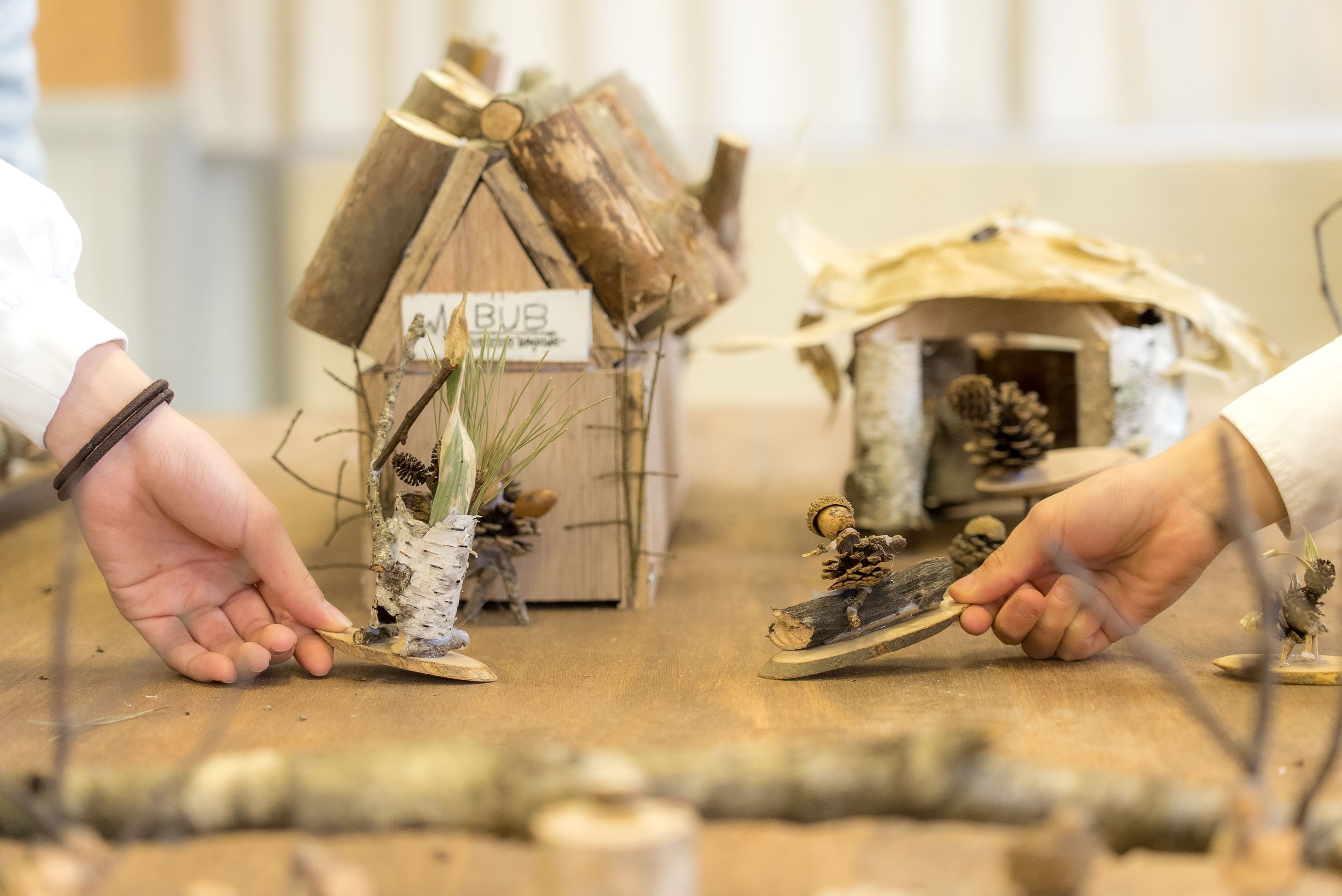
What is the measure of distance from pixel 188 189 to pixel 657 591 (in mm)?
2297

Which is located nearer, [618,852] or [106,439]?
[618,852]

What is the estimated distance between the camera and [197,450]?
2.81ft

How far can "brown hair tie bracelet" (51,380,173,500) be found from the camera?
33.0 inches

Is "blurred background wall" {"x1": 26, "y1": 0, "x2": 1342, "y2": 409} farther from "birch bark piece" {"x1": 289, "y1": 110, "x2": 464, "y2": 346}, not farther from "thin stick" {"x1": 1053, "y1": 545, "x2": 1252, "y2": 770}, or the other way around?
"thin stick" {"x1": 1053, "y1": 545, "x2": 1252, "y2": 770}

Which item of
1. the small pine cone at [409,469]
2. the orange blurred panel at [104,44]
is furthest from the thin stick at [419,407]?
the orange blurred panel at [104,44]

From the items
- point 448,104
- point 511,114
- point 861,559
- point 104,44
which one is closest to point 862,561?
point 861,559

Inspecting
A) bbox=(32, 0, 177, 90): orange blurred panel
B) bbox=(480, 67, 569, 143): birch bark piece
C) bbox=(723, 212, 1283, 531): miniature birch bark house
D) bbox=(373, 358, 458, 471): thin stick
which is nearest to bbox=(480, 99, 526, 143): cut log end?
bbox=(480, 67, 569, 143): birch bark piece

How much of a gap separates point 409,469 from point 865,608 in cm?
37

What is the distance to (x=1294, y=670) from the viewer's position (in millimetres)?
789

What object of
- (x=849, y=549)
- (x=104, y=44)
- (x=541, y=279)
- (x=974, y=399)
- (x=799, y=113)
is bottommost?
(x=849, y=549)

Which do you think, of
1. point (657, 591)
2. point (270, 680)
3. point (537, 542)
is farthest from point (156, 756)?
point (657, 591)

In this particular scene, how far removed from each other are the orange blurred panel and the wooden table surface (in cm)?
203

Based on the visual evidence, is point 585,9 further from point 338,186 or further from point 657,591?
point 657,591

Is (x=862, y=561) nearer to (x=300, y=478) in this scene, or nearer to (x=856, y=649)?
(x=856, y=649)
